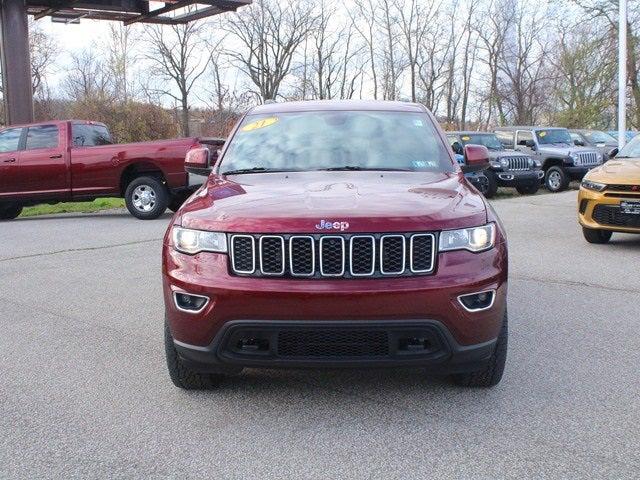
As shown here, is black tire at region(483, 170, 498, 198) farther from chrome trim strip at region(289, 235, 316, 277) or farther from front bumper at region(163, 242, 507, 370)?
chrome trim strip at region(289, 235, 316, 277)

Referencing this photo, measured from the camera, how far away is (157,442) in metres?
3.41

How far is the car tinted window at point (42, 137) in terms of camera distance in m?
13.5

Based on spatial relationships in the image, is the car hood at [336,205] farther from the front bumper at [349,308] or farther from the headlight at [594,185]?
the headlight at [594,185]

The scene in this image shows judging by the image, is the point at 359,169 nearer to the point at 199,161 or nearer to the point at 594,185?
the point at 199,161

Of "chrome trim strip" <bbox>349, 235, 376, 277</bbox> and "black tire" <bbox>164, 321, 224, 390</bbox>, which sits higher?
"chrome trim strip" <bbox>349, 235, 376, 277</bbox>

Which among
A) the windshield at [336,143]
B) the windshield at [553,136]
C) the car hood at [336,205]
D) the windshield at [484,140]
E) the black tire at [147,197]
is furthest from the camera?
the windshield at [553,136]

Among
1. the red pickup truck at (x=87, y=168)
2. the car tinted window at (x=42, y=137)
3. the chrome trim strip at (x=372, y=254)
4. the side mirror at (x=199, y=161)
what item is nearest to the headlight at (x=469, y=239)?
the chrome trim strip at (x=372, y=254)

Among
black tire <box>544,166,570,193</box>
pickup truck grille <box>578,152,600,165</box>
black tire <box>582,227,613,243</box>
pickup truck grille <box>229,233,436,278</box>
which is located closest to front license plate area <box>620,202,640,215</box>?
black tire <box>582,227,613,243</box>

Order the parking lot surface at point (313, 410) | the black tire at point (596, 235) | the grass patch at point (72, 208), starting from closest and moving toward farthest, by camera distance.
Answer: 1. the parking lot surface at point (313, 410)
2. the black tire at point (596, 235)
3. the grass patch at point (72, 208)

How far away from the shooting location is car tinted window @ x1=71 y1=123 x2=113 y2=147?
13.5 meters

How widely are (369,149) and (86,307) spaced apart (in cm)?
305

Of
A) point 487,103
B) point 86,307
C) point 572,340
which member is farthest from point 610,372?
point 487,103

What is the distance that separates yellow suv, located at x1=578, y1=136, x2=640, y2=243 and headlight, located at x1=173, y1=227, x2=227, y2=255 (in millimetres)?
6629

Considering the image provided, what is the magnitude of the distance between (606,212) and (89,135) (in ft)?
31.7
